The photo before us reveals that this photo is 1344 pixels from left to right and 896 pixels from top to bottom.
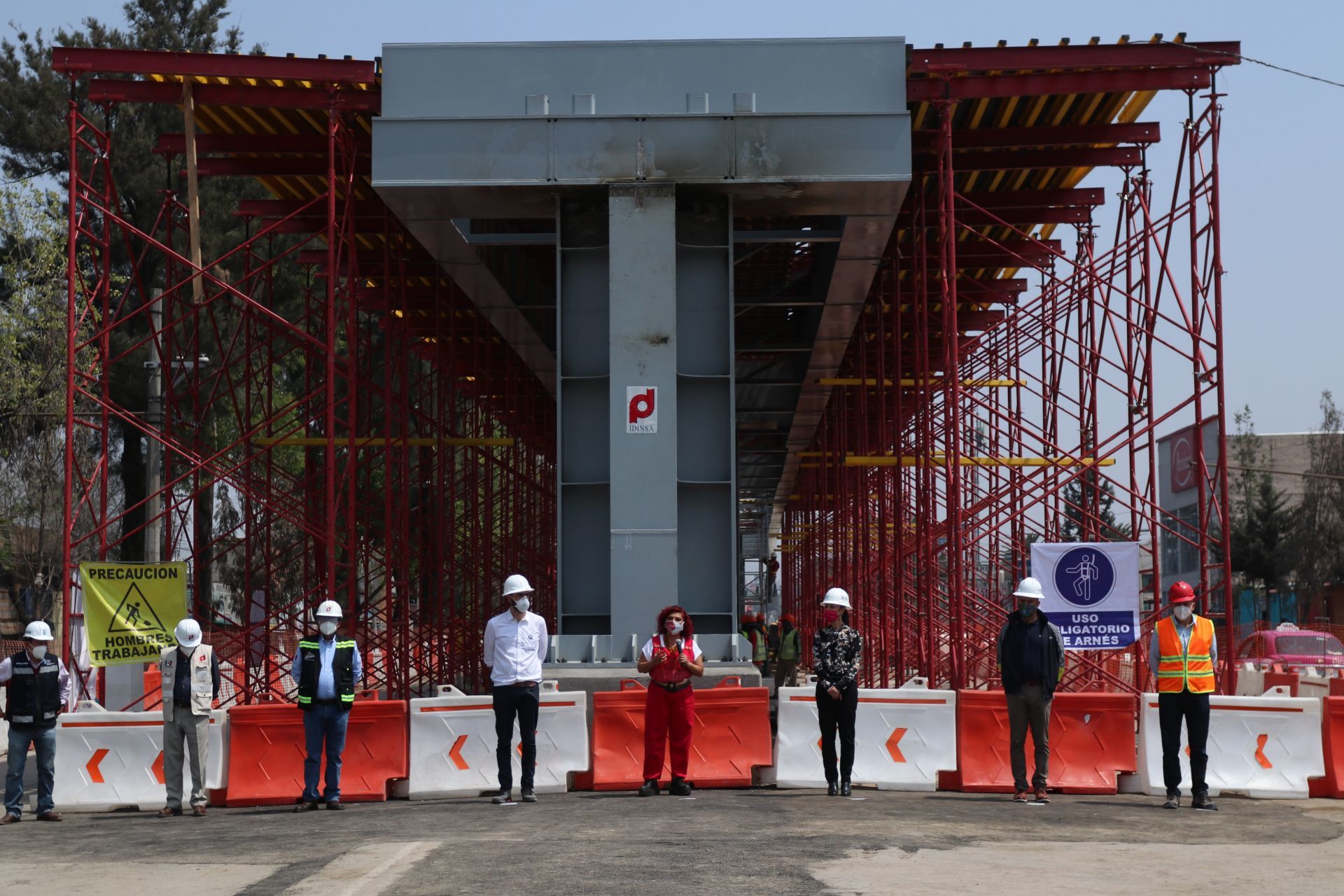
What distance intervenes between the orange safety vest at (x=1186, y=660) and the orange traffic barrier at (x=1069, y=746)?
1201 millimetres

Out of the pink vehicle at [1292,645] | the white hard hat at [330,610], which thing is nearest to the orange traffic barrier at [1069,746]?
the white hard hat at [330,610]

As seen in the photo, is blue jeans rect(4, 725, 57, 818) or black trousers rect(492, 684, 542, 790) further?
blue jeans rect(4, 725, 57, 818)

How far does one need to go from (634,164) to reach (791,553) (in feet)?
167

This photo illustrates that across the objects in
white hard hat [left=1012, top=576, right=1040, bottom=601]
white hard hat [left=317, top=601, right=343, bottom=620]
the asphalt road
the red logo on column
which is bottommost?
the asphalt road

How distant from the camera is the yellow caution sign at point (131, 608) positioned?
1772cm

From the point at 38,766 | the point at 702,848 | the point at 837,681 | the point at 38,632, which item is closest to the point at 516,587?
the point at 837,681

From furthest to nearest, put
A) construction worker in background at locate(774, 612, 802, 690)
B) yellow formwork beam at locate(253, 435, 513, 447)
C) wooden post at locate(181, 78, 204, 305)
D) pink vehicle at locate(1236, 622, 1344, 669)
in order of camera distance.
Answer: pink vehicle at locate(1236, 622, 1344, 669), construction worker in background at locate(774, 612, 802, 690), yellow formwork beam at locate(253, 435, 513, 447), wooden post at locate(181, 78, 204, 305)

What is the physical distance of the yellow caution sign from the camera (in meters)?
17.7

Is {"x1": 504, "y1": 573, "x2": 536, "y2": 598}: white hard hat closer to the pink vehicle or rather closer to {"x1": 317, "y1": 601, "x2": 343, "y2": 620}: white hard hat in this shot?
{"x1": 317, "y1": 601, "x2": 343, "y2": 620}: white hard hat

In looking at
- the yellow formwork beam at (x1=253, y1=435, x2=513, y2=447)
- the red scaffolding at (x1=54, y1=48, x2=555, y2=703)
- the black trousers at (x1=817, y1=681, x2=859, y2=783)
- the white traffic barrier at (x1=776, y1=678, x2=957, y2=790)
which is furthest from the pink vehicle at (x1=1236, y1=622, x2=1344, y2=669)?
the black trousers at (x1=817, y1=681, x2=859, y2=783)

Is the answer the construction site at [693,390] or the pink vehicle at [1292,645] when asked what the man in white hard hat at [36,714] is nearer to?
the construction site at [693,390]

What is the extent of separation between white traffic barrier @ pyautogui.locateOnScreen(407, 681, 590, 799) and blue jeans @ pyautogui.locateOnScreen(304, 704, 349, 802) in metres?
0.80

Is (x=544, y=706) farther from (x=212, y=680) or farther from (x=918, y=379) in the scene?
(x=918, y=379)

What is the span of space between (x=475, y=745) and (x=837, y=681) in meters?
3.41
